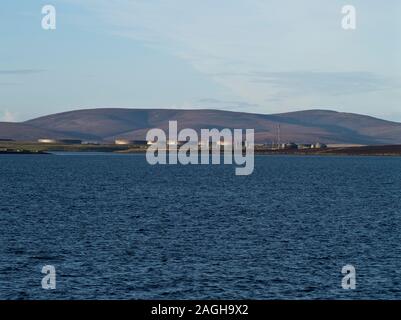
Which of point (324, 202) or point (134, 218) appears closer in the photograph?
point (134, 218)

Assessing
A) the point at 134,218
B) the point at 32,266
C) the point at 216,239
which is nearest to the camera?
the point at 32,266

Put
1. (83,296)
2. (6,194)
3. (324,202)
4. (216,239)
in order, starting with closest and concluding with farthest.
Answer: (83,296)
(216,239)
(324,202)
(6,194)

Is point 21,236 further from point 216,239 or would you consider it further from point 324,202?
point 324,202

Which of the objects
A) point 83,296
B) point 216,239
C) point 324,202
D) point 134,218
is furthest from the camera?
point 324,202

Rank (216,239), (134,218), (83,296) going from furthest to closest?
(134,218)
(216,239)
(83,296)

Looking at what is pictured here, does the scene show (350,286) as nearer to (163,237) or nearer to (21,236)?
(163,237)

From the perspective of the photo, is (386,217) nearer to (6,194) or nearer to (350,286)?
(350,286)
